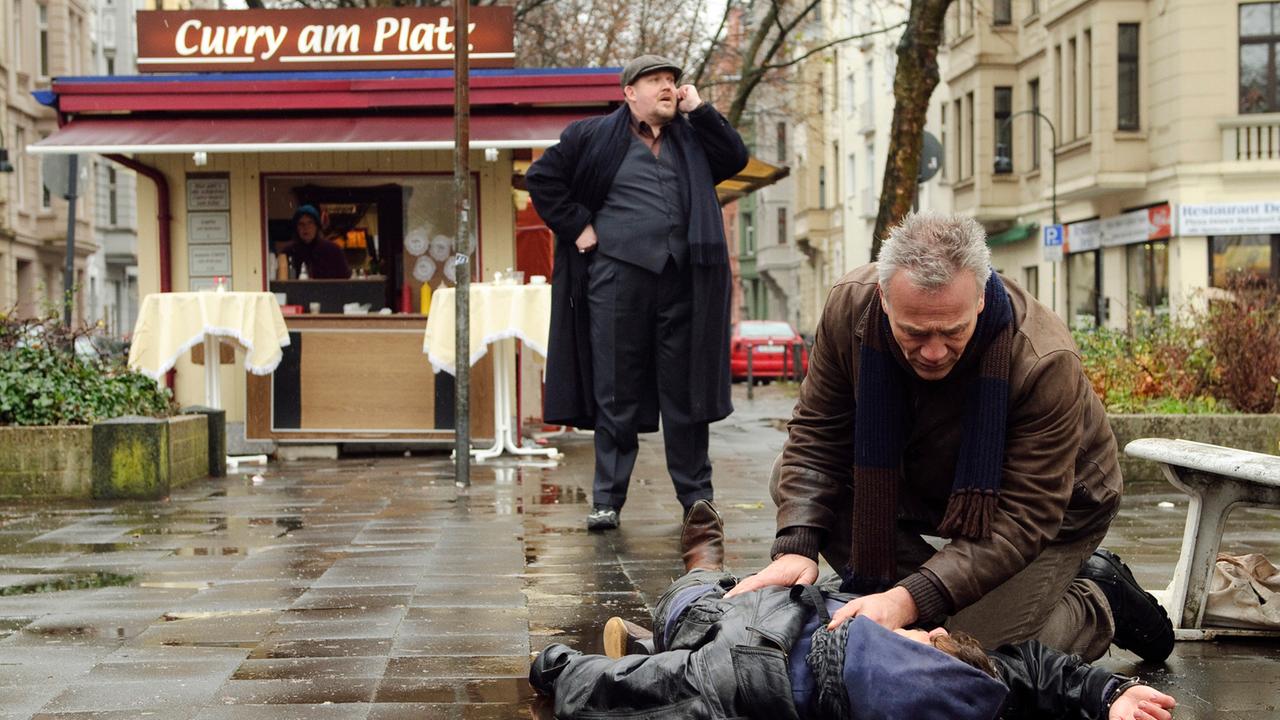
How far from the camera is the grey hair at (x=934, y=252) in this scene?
3.60 m

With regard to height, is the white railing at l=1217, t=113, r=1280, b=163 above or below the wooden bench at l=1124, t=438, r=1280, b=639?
above

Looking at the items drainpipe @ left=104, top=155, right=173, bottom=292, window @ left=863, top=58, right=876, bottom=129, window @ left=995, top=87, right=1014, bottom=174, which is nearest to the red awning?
drainpipe @ left=104, top=155, right=173, bottom=292

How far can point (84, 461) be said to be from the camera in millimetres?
8945

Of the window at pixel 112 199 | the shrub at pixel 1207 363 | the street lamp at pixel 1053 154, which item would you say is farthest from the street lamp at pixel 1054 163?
the window at pixel 112 199

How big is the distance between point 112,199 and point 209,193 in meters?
56.1

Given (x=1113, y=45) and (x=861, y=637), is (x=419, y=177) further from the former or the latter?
(x=1113, y=45)

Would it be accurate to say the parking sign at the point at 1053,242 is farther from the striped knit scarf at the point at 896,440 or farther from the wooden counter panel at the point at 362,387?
the striped knit scarf at the point at 896,440

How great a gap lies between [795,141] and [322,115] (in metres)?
63.3

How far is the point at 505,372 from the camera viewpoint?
480 inches

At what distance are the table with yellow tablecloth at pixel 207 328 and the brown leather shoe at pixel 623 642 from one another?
7.99 meters

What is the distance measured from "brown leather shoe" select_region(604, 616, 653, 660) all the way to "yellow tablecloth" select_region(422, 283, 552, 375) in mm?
7197

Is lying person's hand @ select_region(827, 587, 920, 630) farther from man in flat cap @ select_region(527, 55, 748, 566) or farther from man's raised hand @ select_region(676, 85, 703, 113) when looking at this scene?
man's raised hand @ select_region(676, 85, 703, 113)

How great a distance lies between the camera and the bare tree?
1569 centimetres

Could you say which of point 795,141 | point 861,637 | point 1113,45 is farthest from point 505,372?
point 795,141
